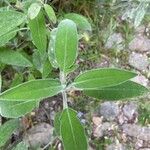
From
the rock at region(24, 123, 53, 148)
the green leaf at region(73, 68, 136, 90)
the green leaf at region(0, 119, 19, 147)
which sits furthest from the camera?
the rock at region(24, 123, 53, 148)

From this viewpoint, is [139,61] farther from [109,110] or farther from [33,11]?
[33,11]

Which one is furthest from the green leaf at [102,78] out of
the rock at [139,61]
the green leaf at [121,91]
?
the rock at [139,61]

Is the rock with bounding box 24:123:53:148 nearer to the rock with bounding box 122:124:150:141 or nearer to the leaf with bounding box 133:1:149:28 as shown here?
the rock with bounding box 122:124:150:141

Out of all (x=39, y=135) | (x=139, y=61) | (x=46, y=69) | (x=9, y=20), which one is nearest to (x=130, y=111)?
(x=139, y=61)

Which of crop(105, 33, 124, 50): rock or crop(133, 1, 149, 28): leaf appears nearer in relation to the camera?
crop(133, 1, 149, 28): leaf

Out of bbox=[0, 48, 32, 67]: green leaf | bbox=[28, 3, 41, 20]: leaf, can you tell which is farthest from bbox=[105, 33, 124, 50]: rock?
bbox=[28, 3, 41, 20]: leaf

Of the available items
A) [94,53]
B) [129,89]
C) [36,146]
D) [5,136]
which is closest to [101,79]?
[129,89]
